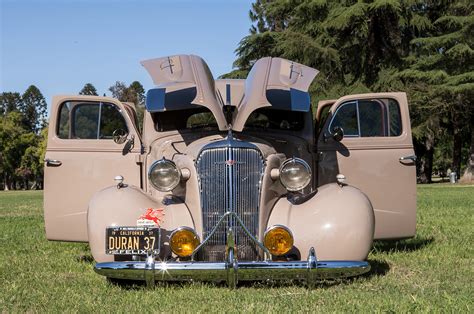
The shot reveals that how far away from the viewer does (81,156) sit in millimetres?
7672

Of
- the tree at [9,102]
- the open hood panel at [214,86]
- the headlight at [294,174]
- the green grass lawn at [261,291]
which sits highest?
the tree at [9,102]

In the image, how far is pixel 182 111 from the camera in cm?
757

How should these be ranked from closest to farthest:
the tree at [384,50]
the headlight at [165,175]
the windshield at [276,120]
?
the headlight at [165,175] → the windshield at [276,120] → the tree at [384,50]

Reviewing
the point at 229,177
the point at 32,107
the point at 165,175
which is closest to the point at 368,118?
the point at 229,177

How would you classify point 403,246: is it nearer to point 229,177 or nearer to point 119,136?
point 229,177

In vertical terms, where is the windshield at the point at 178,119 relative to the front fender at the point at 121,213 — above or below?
above

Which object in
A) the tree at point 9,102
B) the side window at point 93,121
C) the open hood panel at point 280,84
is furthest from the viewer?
the tree at point 9,102

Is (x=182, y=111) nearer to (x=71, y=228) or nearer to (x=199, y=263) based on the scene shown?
(x=71, y=228)

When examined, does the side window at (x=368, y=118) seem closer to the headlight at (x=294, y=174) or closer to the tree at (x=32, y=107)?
the headlight at (x=294, y=174)

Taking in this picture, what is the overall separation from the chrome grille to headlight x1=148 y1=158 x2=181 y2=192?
0.22m

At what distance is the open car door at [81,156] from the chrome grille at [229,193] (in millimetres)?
2091

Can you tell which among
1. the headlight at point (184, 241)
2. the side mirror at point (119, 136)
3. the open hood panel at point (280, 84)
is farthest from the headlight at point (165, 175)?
the side mirror at point (119, 136)

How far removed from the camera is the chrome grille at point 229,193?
5746 millimetres

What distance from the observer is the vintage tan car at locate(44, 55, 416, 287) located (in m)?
5.50
